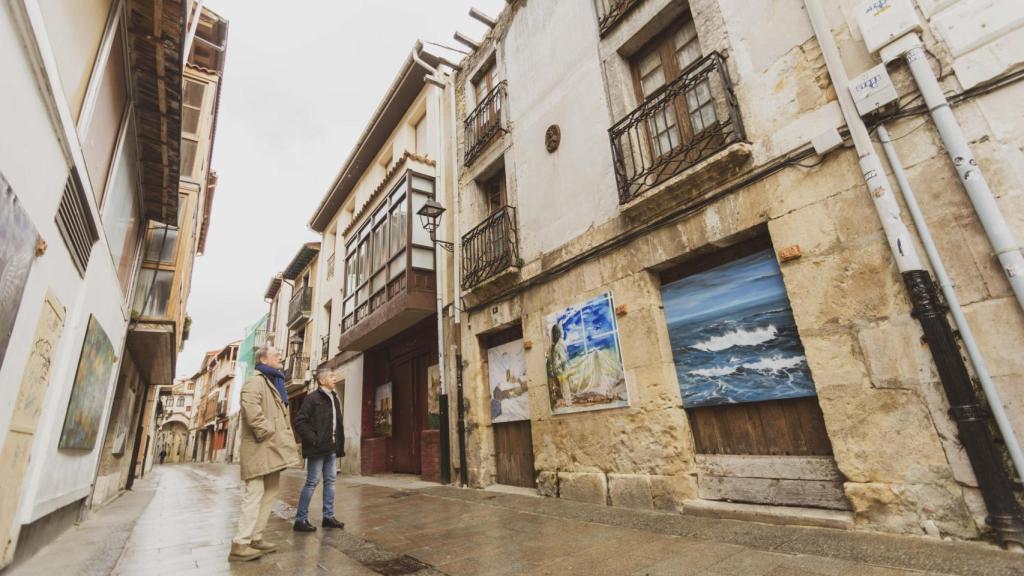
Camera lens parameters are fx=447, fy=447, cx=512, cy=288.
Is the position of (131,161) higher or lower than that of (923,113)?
higher

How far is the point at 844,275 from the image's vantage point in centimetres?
351

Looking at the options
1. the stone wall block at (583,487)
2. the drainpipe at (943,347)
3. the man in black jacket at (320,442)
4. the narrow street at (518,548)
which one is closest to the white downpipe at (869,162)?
the drainpipe at (943,347)

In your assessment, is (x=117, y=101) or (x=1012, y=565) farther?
(x=117, y=101)

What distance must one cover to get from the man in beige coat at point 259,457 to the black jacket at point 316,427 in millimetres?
805

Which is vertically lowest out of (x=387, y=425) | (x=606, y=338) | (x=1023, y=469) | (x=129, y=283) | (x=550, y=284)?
(x=1023, y=469)

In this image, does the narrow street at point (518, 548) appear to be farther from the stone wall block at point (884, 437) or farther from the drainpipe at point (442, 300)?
the drainpipe at point (442, 300)

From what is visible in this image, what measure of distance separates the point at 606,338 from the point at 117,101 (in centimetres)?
563

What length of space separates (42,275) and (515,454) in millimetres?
5551

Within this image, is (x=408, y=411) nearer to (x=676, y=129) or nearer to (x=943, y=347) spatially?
(x=676, y=129)

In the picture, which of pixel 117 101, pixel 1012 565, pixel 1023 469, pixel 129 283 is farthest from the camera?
pixel 129 283

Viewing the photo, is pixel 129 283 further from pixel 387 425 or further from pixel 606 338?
pixel 606 338

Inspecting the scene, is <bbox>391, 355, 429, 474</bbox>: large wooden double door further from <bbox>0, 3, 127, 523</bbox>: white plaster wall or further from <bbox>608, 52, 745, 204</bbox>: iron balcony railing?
<bbox>608, 52, 745, 204</bbox>: iron balcony railing

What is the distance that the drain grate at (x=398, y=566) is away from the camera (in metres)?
2.94

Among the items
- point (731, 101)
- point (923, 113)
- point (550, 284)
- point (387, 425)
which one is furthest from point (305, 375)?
point (923, 113)
